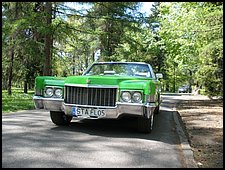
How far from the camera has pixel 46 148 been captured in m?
4.91

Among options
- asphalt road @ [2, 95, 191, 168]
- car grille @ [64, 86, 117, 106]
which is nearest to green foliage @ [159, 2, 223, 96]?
asphalt road @ [2, 95, 191, 168]

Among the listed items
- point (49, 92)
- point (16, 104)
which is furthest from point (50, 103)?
point (16, 104)

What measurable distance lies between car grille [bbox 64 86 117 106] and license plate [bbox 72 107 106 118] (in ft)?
0.44

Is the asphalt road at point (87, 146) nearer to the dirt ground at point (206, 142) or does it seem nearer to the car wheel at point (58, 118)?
the car wheel at point (58, 118)

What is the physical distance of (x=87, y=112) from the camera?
20.5 feet

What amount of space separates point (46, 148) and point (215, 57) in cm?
1174

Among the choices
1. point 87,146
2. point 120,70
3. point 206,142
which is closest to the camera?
point 87,146

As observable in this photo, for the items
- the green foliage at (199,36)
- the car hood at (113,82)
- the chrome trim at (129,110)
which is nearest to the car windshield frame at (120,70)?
the car hood at (113,82)

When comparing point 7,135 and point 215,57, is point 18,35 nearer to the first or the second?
point 215,57

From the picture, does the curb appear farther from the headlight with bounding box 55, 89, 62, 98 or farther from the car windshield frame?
the headlight with bounding box 55, 89, 62, 98

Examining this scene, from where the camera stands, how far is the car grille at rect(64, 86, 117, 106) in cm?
621

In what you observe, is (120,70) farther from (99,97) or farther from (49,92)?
(49,92)

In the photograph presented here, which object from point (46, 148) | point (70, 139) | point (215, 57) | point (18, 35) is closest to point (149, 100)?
point (70, 139)

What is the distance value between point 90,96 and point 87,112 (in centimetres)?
34
